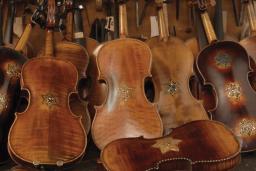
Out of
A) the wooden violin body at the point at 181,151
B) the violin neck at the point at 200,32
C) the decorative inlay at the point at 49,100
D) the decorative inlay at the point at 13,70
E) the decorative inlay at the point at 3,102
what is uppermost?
the violin neck at the point at 200,32

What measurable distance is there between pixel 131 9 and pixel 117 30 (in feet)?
1.23

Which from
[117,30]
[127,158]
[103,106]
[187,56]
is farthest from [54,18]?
[127,158]

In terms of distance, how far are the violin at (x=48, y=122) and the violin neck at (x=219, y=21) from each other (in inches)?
35.4

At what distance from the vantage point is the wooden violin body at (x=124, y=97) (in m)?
1.55

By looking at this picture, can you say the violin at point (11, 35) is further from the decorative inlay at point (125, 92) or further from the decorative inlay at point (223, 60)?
the decorative inlay at point (223, 60)

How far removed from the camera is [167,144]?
49.1 inches

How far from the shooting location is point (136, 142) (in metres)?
1.30

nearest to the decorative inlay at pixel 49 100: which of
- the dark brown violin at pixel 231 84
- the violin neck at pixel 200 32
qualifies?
the dark brown violin at pixel 231 84

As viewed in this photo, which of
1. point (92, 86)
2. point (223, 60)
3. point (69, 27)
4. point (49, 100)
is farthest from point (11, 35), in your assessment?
point (223, 60)

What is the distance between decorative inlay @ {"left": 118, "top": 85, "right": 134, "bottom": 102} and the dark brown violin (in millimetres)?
354

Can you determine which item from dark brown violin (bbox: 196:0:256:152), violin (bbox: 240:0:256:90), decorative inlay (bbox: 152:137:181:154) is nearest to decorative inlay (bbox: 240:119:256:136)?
A: dark brown violin (bbox: 196:0:256:152)

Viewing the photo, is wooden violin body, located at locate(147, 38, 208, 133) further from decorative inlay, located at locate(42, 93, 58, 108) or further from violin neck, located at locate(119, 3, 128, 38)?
decorative inlay, located at locate(42, 93, 58, 108)

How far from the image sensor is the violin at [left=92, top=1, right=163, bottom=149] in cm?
155

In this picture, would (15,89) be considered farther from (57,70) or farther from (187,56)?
A: (187,56)
